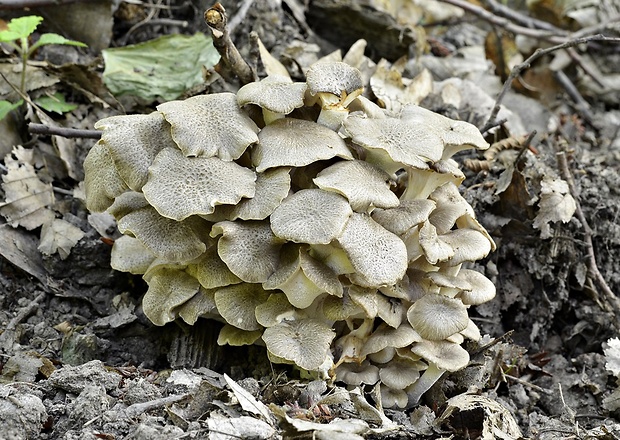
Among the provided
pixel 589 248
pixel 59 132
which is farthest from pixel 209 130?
pixel 589 248

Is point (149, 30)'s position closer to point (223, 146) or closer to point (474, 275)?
point (223, 146)

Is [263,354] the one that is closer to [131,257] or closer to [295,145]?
[131,257]

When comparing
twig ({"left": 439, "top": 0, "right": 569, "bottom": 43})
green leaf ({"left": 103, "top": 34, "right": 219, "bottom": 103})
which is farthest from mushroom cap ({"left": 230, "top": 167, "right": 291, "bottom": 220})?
twig ({"left": 439, "top": 0, "right": 569, "bottom": 43})

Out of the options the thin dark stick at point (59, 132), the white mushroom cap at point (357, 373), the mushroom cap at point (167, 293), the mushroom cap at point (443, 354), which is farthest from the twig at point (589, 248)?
the thin dark stick at point (59, 132)

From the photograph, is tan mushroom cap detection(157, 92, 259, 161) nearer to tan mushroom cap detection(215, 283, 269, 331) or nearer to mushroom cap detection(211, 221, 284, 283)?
mushroom cap detection(211, 221, 284, 283)

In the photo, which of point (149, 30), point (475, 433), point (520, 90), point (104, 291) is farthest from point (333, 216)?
point (520, 90)

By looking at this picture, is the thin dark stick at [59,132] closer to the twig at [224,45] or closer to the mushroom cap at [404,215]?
the twig at [224,45]

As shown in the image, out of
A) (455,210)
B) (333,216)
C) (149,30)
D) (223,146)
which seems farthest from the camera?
(149,30)
